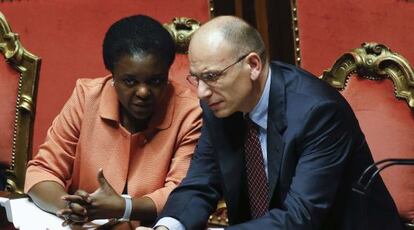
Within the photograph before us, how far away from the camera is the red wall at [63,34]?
3.35 metres

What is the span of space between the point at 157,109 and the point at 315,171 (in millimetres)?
717

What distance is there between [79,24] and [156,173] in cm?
120

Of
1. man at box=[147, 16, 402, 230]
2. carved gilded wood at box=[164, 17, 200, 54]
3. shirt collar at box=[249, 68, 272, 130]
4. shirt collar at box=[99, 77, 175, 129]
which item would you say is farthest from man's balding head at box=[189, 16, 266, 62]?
carved gilded wood at box=[164, 17, 200, 54]

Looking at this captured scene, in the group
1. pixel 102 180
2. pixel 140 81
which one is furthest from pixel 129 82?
pixel 102 180

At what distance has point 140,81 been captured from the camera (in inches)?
93.7

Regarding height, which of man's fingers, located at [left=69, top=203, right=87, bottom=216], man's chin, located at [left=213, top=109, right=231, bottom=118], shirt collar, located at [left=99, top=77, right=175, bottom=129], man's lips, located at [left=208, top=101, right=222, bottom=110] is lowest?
man's fingers, located at [left=69, top=203, right=87, bottom=216]

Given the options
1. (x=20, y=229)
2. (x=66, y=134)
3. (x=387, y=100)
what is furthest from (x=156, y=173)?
(x=387, y=100)

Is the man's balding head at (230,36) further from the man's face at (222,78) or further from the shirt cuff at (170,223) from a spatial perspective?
Answer: the shirt cuff at (170,223)

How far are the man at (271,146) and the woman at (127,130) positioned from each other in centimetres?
26

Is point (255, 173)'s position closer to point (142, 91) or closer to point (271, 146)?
point (271, 146)

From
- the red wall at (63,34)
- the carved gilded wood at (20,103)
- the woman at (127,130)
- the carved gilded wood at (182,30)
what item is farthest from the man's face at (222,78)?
the red wall at (63,34)

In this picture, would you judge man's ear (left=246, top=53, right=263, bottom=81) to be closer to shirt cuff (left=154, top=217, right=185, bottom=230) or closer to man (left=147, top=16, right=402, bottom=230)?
man (left=147, top=16, right=402, bottom=230)

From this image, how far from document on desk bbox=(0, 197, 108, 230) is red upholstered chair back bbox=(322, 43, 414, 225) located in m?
0.80

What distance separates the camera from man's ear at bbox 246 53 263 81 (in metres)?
1.95
